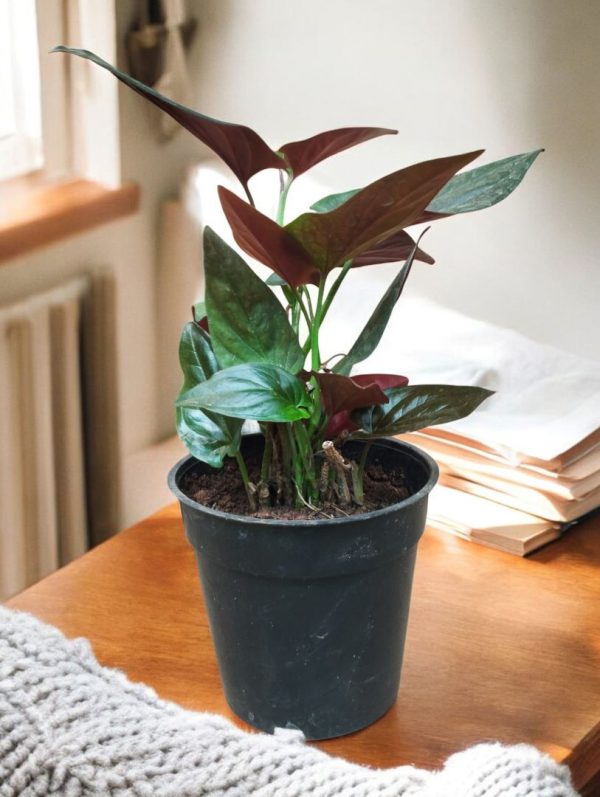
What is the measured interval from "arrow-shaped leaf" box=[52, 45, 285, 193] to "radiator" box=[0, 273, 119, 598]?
1.01m

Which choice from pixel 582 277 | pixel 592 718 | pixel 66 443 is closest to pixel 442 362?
pixel 582 277

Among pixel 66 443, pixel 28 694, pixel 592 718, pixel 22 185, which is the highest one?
pixel 22 185

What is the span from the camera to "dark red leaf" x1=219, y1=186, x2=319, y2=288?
652 millimetres

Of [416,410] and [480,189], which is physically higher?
[480,189]

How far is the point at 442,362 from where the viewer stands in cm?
124

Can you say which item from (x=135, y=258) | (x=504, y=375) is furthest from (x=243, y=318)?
(x=135, y=258)

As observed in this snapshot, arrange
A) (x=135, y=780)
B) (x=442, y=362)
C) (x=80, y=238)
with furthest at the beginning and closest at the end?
(x=80, y=238) < (x=442, y=362) < (x=135, y=780)

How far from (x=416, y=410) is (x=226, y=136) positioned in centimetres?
22

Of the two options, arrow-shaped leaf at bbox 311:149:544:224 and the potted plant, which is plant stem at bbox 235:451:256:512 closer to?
the potted plant

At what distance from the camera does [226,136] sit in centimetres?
67

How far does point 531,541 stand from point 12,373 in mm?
895

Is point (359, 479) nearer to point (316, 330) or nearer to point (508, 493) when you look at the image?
point (316, 330)

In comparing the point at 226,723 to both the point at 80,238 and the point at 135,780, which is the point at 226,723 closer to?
the point at 135,780

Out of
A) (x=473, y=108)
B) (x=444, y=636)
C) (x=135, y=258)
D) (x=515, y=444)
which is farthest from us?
(x=135, y=258)
